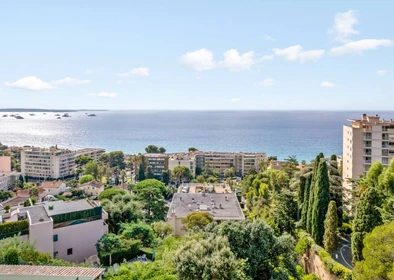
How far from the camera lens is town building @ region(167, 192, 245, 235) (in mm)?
27578

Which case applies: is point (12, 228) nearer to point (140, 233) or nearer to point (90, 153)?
point (140, 233)

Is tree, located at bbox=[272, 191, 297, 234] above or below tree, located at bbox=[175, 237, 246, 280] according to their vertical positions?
below

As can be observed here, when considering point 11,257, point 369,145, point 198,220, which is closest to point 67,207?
point 198,220

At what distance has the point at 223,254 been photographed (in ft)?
37.8

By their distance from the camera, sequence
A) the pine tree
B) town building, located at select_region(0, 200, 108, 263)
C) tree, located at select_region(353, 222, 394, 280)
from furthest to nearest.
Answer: town building, located at select_region(0, 200, 108, 263) → the pine tree → tree, located at select_region(353, 222, 394, 280)

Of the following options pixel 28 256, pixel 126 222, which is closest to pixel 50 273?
pixel 28 256

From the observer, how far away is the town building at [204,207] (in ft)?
90.5

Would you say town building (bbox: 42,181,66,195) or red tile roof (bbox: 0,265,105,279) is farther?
town building (bbox: 42,181,66,195)

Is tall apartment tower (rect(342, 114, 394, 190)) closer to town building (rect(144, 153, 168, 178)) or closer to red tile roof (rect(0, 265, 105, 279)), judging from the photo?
red tile roof (rect(0, 265, 105, 279))

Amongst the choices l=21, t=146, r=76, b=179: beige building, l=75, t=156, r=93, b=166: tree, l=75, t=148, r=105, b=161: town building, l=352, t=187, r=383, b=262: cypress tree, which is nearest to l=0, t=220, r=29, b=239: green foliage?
l=352, t=187, r=383, b=262: cypress tree

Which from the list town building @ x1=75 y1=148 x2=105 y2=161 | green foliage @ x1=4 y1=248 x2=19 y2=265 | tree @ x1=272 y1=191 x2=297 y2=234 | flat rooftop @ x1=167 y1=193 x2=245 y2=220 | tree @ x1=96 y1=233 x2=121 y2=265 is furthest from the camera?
town building @ x1=75 y1=148 x2=105 y2=161

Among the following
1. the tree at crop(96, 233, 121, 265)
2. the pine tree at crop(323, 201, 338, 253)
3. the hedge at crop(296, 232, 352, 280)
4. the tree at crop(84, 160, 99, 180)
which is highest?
the pine tree at crop(323, 201, 338, 253)

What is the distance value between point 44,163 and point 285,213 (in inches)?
2418

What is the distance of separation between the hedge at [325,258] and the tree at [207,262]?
5.31m
